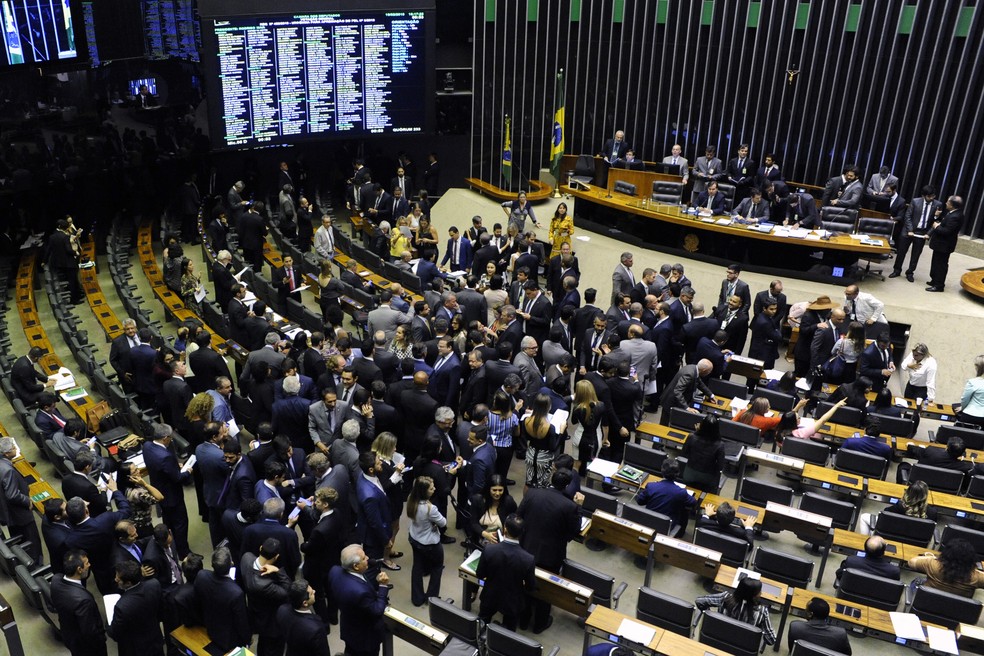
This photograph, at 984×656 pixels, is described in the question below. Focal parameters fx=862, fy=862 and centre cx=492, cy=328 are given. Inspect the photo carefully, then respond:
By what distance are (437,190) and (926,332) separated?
9916 mm

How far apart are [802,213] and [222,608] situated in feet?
37.3

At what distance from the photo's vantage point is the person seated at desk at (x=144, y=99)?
48.3 ft

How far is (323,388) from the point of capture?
8.13m

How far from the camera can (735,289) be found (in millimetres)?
11078

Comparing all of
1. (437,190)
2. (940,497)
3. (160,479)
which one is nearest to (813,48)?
(437,190)

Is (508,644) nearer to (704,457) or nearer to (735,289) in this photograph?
(704,457)

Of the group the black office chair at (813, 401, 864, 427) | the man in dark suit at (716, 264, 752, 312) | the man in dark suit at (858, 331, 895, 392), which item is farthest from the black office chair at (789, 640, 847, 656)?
the man in dark suit at (716, 264, 752, 312)

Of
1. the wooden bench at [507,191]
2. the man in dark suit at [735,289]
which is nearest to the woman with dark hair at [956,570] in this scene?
the man in dark suit at [735,289]

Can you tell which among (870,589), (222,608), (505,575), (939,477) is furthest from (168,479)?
(939,477)

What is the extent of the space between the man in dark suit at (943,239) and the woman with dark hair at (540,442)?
8082 millimetres

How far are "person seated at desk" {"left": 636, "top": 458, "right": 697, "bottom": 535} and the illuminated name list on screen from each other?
10738 mm

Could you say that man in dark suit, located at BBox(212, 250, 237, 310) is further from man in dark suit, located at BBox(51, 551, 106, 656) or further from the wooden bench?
the wooden bench

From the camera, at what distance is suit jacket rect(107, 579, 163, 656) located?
18.9ft

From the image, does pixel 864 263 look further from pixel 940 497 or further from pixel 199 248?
pixel 199 248
